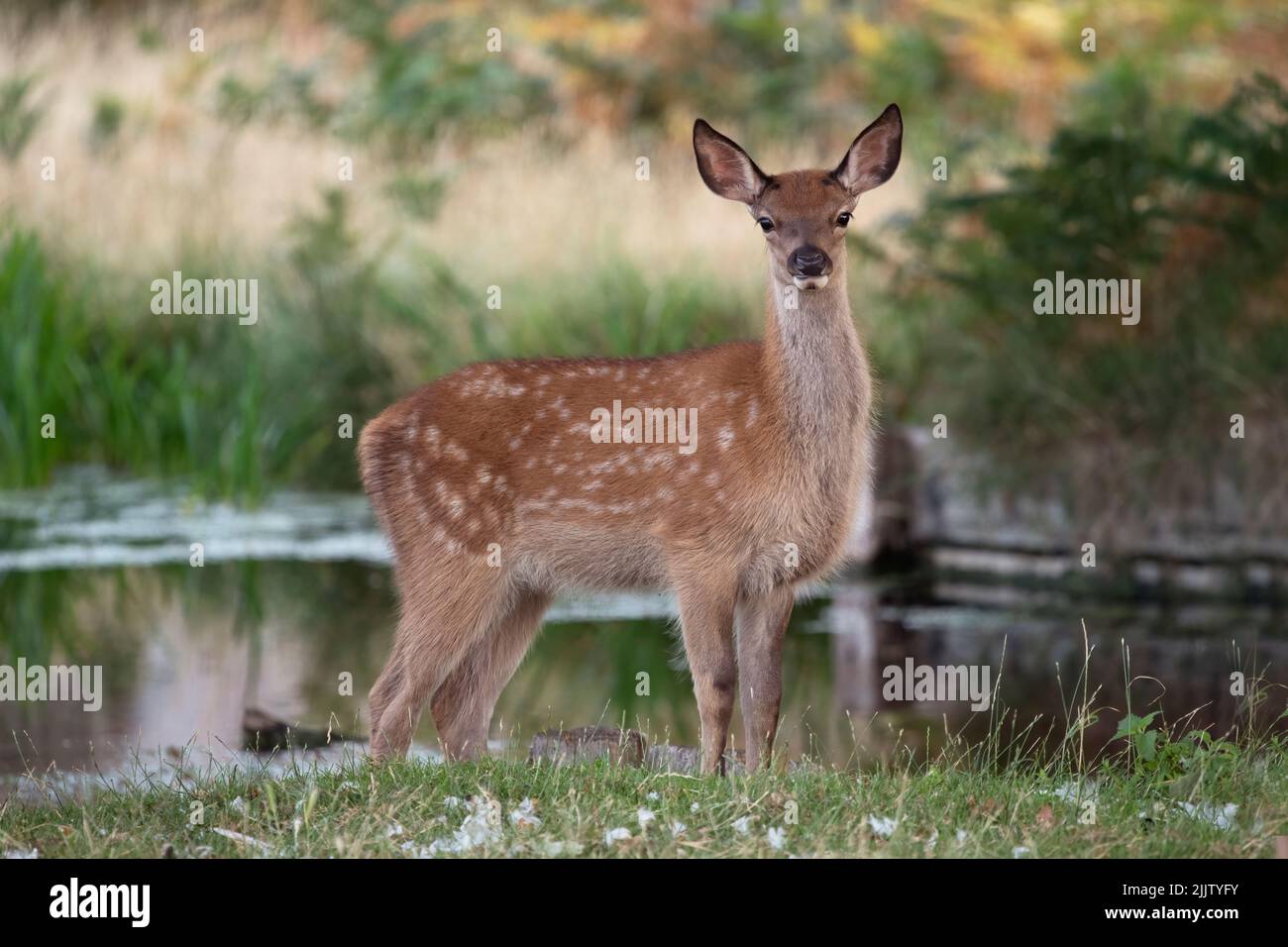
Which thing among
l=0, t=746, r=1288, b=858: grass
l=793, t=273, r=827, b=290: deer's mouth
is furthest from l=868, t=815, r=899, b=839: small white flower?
l=793, t=273, r=827, b=290: deer's mouth

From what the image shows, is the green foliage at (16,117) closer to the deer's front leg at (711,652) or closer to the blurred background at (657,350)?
the blurred background at (657,350)

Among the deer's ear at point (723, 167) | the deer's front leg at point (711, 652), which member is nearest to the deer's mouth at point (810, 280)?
the deer's ear at point (723, 167)

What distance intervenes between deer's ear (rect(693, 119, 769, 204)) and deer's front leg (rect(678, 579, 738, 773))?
1.34 metres

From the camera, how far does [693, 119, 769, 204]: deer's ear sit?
6.77m

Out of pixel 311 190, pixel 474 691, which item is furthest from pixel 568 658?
pixel 311 190

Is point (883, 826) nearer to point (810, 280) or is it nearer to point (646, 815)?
point (646, 815)

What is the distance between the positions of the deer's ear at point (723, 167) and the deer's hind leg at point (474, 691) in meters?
1.63

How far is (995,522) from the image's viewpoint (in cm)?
1230

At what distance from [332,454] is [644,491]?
26.6 ft

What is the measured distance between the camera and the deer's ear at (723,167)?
677 centimetres

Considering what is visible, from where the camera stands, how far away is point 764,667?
6789mm

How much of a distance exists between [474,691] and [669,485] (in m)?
1.06

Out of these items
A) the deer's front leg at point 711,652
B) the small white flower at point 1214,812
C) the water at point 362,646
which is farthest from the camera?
the water at point 362,646
